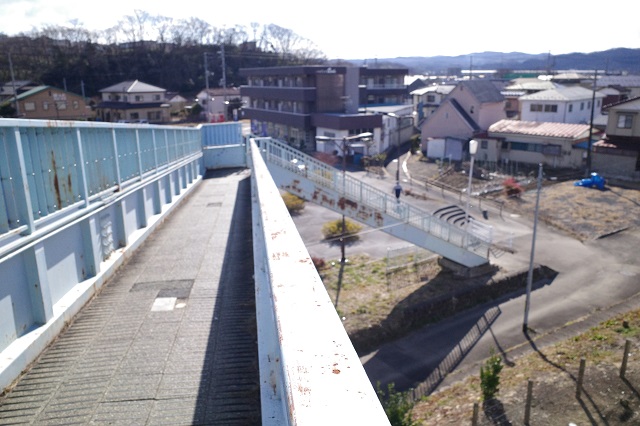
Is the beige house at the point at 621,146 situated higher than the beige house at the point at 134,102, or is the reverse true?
the beige house at the point at 134,102

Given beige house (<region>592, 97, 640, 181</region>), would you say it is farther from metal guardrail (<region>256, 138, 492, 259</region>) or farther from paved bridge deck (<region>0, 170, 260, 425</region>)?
paved bridge deck (<region>0, 170, 260, 425</region>)

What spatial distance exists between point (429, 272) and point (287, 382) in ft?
49.3

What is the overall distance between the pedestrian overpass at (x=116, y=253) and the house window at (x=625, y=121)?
26.6 m

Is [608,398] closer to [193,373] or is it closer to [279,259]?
[193,373]

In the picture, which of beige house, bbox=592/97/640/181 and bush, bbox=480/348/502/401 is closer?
bush, bbox=480/348/502/401

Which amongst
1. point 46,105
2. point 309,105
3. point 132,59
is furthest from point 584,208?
point 132,59

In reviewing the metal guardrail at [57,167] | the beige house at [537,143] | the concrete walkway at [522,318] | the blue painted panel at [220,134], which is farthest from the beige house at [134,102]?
the metal guardrail at [57,167]

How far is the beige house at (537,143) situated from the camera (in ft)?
93.5

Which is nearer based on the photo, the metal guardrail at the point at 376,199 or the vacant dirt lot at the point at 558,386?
the vacant dirt lot at the point at 558,386

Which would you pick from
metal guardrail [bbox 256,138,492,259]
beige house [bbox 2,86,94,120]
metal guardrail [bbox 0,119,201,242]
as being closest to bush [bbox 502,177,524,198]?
metal guardrail [bbox 256,138,492,259]

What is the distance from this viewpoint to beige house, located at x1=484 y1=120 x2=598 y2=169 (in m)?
28.5

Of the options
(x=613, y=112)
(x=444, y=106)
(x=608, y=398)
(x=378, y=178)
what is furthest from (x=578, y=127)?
(x=608, y=398)

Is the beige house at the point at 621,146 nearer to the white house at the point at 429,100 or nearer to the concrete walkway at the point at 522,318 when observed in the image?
the concrete walkway at the point at 522,318

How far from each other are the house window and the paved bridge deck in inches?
1130
